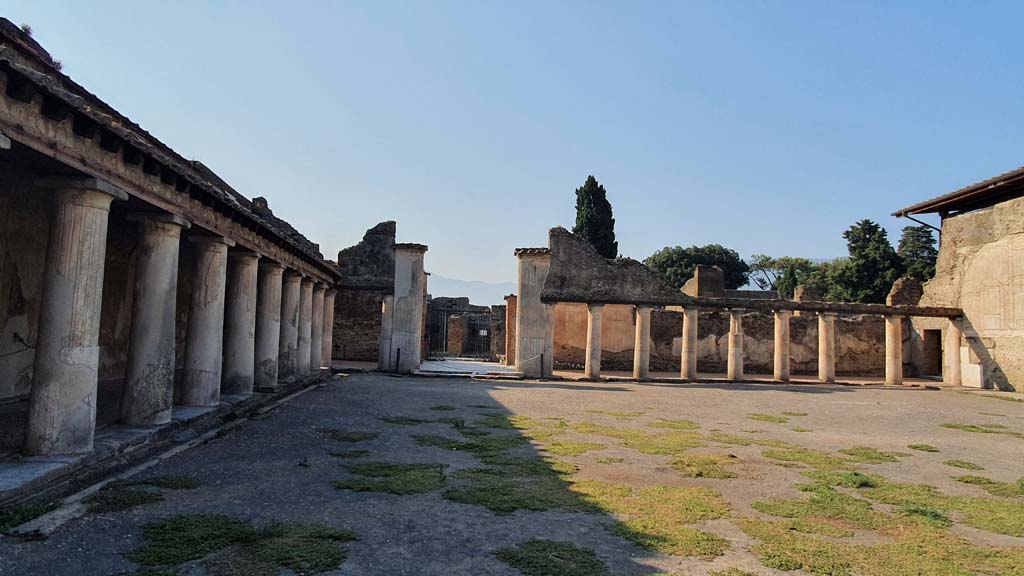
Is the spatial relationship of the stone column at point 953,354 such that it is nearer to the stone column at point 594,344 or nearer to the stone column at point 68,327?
the stone column at point 594,344

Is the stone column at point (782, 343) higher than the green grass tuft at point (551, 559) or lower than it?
higher

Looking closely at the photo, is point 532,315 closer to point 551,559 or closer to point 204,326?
point 204,326

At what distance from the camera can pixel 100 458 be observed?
6258mm

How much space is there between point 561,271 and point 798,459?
1446 centimetres

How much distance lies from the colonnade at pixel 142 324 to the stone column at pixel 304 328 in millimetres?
3338

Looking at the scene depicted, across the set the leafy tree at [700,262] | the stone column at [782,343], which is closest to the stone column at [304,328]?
the stone column at [782,343]

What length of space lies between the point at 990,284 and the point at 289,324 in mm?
22998

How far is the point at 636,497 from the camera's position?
5945 mm

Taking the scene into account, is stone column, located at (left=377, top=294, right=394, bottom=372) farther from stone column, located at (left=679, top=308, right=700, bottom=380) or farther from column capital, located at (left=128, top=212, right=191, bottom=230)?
column capital, located at (left=128, top=212, right=191, bottom=230)

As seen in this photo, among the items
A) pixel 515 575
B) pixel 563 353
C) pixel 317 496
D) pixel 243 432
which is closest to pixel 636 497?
pixel 515 575

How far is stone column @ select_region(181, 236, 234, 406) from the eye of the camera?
31.9 feet

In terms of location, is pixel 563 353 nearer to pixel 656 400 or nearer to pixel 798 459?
pixel 656 400

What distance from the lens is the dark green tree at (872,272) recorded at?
3916 cm

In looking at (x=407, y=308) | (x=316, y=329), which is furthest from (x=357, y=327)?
(x=316, y=329)
